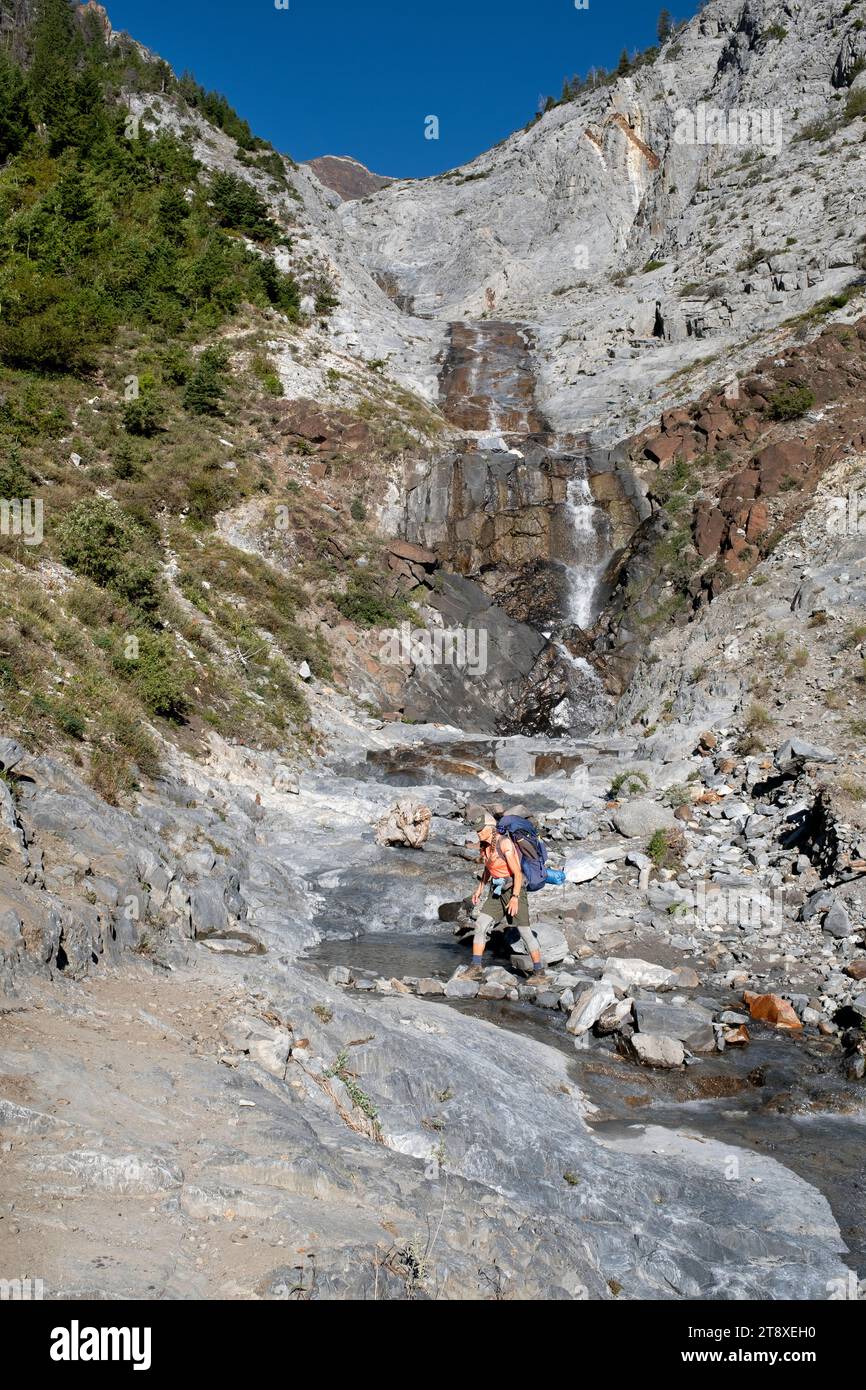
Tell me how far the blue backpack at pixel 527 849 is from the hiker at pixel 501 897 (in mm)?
113

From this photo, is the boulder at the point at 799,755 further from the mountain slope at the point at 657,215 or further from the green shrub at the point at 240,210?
the green shrub at the point at 240,210

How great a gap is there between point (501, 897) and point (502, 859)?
1.95 ft

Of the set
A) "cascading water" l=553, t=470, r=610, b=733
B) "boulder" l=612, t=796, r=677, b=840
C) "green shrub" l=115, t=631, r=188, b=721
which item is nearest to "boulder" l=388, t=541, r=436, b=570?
"cascading water" l=553, t=470, r=610, b=733

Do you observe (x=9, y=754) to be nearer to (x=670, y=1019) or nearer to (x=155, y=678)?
(x=155, y=678)

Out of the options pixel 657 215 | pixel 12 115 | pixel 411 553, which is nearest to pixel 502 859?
pixel 411 553

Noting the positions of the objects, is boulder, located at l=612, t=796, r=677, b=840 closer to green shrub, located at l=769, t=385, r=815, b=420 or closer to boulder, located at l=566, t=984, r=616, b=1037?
boulder, located at l=566, t=984, r=616, b=1037

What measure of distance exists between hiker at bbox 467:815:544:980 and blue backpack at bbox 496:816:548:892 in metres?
0.11

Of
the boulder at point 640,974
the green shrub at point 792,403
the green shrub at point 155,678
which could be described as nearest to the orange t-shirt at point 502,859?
the boulder at point 640,974

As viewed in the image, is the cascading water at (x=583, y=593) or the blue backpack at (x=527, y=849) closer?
the blue backpack at (x=527, y=849)

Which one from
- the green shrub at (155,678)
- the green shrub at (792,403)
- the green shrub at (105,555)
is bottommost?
the green shrub at (155,678)

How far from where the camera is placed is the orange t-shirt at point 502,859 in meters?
10.9
